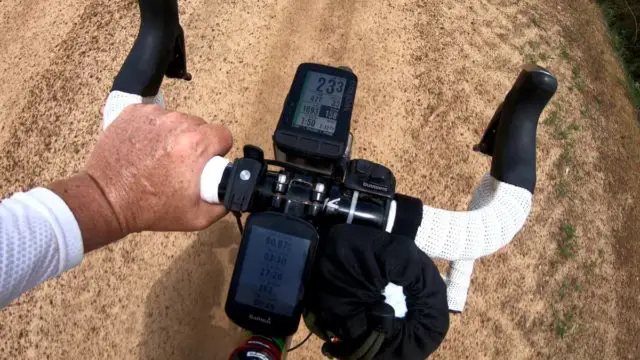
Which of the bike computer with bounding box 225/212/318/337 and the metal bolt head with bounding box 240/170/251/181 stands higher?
the metal bolt head with bounding box 240/170/251/181

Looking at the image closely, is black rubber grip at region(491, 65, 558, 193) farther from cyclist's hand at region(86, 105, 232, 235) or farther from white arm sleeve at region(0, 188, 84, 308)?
white arm sleeve at region(0, 188, 84, 308)

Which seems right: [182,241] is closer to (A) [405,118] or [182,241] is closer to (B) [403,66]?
(A) [405,118]

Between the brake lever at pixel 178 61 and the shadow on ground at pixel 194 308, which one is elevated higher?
the brake lever at pixel 178 61

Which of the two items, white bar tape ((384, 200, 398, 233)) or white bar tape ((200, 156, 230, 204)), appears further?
white bar tape ((384, 200, 398, 233))

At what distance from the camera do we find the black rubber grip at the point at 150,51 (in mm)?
1638

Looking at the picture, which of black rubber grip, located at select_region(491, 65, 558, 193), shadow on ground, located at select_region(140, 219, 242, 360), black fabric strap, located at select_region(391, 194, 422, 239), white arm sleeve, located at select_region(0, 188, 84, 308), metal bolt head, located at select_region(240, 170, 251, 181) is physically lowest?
shadow on ground, located at select_region(140, 219, 242, 360)

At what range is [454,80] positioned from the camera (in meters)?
3.92

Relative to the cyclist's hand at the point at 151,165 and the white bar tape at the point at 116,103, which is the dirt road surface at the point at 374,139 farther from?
the cyclist's hand at the point at 151,165

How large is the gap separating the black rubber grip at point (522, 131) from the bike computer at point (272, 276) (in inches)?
29.2

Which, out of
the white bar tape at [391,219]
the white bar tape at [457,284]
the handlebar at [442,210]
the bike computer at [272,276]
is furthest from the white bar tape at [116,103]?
the white bar tape at [457,284]

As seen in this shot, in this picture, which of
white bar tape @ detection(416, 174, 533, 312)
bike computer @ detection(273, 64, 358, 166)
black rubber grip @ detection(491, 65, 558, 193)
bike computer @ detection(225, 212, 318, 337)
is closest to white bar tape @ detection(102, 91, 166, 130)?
bike computer @ detection(273, 64, 358, 166)

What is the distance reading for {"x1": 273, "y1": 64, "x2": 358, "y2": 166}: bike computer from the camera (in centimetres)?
166

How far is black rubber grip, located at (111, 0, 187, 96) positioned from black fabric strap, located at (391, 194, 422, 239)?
980 mm

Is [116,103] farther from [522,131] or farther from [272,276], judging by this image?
[522,131]
